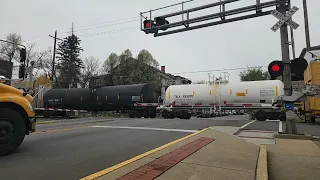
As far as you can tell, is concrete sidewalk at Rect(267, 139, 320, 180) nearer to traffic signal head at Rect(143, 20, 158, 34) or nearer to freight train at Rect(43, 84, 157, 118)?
traffic signal head at Rect(143, 20, 158, 34)

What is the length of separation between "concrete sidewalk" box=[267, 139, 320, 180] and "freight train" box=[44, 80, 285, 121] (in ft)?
29.6

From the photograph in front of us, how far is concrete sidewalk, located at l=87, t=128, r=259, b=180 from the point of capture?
439 centimetres

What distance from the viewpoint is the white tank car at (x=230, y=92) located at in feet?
63.5

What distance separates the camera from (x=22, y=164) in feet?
17.1

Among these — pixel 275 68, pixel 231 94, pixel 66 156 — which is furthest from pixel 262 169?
pixel 231 94

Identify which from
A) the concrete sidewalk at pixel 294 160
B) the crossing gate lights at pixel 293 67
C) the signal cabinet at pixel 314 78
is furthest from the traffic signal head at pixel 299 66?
the signal cabinet at pixel 314 78

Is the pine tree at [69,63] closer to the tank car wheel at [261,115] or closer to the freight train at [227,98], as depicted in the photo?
the freight train at [227,98]

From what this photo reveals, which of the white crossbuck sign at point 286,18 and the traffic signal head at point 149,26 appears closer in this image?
the white crossbuck sign at point 286,18

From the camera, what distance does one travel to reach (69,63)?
2314 inches

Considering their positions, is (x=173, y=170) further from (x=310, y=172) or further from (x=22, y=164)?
(x=22, y=164)

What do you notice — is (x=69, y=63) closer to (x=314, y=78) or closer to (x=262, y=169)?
(x=314, y=78)

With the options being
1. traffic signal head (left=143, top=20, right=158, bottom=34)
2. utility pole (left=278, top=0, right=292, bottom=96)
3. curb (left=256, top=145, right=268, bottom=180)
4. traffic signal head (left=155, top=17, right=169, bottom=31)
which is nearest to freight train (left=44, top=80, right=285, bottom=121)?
utility pole (left=278, top=0, right=292, bottom=96)

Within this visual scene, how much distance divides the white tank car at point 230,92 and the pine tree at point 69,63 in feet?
119

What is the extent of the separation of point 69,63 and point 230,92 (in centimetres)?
4698
